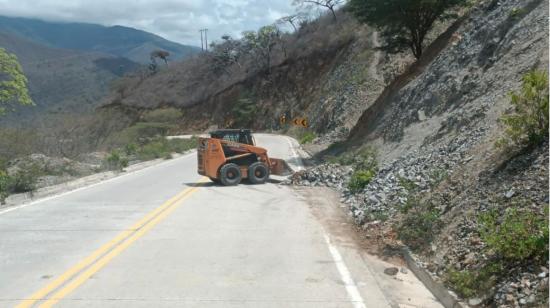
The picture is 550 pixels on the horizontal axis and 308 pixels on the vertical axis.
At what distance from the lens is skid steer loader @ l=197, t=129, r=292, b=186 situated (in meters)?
18.5

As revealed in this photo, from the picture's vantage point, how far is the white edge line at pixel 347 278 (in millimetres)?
6806

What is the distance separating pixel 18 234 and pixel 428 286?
23.9 feet

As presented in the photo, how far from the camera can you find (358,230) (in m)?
11.6

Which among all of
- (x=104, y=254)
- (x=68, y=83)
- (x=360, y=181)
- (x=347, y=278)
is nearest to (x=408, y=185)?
(x=360, y=181)

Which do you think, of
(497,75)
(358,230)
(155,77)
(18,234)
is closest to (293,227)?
(358,230)

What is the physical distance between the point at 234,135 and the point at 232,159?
862mm

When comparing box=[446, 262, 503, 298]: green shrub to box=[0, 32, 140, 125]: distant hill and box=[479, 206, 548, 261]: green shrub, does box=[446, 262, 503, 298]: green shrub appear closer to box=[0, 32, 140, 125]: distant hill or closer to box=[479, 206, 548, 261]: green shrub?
box=[479, 206, 548, 261]: green shrub

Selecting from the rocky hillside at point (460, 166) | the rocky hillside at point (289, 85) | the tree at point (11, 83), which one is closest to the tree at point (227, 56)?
the rocky hillside at point (289, 85)

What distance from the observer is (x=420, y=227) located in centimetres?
977

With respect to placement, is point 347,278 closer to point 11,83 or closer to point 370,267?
point 370,267

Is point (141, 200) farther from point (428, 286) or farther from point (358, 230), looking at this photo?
point (428, 286)

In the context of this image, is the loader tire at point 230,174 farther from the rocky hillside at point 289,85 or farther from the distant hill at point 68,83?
the distant hill at point 68,83

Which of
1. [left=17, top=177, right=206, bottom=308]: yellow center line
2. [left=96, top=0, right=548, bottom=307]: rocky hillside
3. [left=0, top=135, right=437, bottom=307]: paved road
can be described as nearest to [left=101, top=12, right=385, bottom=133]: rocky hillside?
[left=96, top=0, right=548, bottom=307]: rocky hillside

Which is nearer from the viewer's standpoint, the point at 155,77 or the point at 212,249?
the point at 212,249
